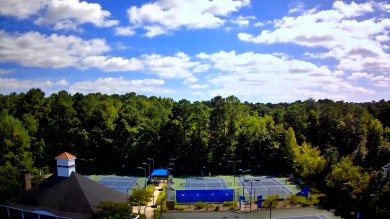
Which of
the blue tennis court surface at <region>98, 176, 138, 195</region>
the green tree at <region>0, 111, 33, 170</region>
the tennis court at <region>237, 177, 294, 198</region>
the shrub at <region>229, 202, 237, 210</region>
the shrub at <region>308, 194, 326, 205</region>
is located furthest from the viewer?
the blue tennis court surface at <region>98, 176, 138, 195</region>

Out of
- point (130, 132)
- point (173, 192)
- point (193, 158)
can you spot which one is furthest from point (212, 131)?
point (173, 192)

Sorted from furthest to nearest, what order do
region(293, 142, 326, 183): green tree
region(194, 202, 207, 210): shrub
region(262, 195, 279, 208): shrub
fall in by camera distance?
1. region(293, 142, 326, 183): green tree
2. region(194, 202, 207, 210): shrub
3. region(262, 195, 279, 208): shrub

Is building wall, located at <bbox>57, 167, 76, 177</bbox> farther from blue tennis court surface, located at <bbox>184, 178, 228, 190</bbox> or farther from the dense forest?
the dense forest

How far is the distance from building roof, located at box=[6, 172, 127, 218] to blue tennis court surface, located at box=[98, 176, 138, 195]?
1685 cm

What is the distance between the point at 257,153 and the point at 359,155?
16562 mm

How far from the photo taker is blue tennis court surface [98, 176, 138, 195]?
49250mm

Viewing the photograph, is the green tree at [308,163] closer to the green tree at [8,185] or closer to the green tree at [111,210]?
the green tree at [111,210]

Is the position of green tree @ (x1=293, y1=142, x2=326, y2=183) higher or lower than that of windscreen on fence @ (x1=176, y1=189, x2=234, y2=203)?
higher

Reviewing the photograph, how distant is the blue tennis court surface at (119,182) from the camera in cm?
4925

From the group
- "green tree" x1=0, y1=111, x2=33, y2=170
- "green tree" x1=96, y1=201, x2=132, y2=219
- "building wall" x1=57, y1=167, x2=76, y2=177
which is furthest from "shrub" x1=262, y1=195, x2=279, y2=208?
"green tree" x1=0, y1=111, x2=33, y2=170

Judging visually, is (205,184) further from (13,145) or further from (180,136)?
(13,145)

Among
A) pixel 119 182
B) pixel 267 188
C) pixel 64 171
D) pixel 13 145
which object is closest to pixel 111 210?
pixel 64 171

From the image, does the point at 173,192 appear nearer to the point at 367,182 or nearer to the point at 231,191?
the point at 231,191

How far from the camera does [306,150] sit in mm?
54719
